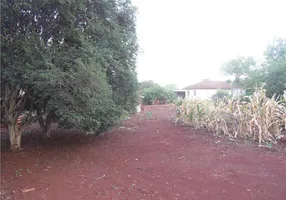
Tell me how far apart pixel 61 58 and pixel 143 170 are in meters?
2.73

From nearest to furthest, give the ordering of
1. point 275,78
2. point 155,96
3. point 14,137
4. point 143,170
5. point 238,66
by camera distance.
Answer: point 143,170, point 14,137, point 275,78, point 155,96, point 238,66

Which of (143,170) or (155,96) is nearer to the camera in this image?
(143,170)

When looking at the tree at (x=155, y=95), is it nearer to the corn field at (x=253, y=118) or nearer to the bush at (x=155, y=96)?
the bush at (x=155, y=96)

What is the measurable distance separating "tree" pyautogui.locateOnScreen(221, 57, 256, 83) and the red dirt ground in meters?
28.5

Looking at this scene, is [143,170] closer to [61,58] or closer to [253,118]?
[61,58]

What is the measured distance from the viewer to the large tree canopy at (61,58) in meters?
3.44

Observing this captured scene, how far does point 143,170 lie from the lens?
12.3 ft

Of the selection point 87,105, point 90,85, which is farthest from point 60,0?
point 87,105

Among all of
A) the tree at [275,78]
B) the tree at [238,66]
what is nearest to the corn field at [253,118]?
the tree at [275,78]

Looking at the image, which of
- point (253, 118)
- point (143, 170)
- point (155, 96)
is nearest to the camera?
point (143, 170)

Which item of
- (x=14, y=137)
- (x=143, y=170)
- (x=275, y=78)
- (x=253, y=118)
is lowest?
(x=143, y=170)

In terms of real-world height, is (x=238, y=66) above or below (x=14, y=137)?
above

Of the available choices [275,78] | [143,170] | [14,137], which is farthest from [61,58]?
[275,78]

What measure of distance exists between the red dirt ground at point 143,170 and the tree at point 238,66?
28.5 meters
